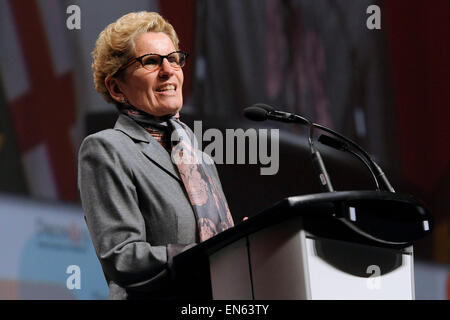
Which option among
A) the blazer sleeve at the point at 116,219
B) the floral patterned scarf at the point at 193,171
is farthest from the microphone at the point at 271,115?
the blazer sleeve at the point at 116,219

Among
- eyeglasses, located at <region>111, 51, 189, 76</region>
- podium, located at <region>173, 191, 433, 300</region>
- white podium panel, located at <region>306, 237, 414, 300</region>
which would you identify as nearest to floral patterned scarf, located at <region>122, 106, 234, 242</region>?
eyeglasses, located at <region>111, 51, 189, 76</region>

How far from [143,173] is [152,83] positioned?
34 cm

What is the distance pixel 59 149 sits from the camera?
300 centimetres

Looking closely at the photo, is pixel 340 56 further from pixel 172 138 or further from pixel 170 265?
pixel 170 265

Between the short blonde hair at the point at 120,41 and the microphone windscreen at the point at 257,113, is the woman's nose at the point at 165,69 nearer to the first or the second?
the short blonde hair at the point at 120,41

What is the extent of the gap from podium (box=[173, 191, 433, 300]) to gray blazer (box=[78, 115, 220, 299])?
99mm

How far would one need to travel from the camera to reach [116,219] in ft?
5.62

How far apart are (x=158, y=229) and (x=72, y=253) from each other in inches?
47.5

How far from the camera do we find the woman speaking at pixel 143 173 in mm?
1660

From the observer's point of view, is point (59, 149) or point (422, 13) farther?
point (422, 13)

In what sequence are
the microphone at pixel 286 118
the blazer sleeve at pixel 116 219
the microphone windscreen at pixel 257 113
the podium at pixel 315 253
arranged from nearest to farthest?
the podium at pixel 315 253, the blazer sleeve at pixel 116 219, the microphone at pixel 286 118, the microphone windscreen at pixel 257 113

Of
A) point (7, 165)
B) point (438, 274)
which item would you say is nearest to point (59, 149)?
point (7, 165)

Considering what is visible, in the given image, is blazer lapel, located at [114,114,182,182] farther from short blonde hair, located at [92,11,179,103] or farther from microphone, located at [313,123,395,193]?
microphone, located at [313,123,395,193]

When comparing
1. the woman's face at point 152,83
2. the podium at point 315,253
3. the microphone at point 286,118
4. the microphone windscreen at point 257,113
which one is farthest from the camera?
the woman's face at point 152,83
